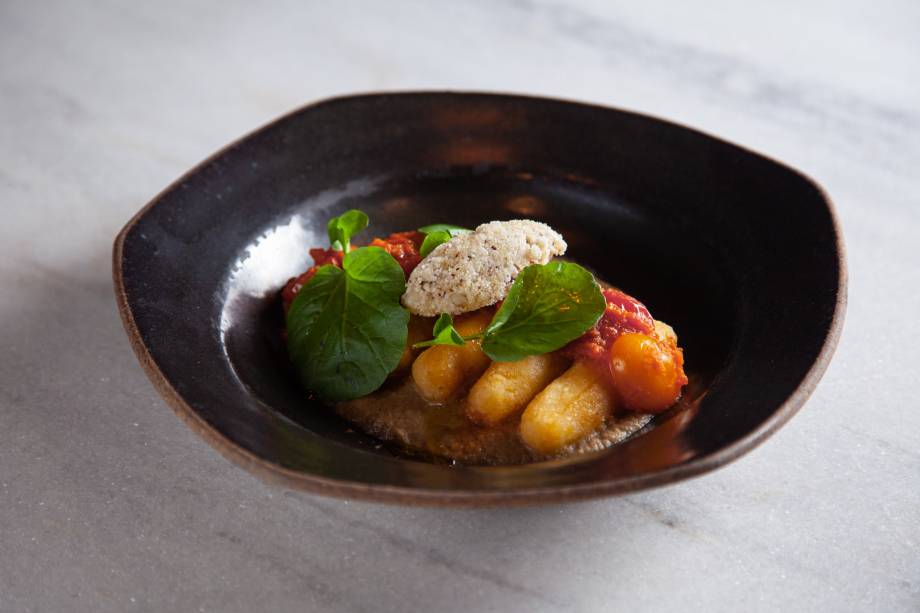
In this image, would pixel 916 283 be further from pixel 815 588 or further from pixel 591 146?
pixel 815 588

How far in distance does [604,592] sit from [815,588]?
301 millimetres

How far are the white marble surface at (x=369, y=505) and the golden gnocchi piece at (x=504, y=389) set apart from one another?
0.15 metres

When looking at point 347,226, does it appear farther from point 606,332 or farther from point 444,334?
point 606,332

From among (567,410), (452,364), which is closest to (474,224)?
(452,364)

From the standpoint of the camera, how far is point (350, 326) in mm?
1559

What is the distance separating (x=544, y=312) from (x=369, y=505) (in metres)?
0.39

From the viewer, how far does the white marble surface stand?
1374mm

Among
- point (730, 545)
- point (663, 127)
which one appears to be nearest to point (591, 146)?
point (663, 127)

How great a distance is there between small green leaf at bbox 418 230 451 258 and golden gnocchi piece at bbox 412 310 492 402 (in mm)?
151

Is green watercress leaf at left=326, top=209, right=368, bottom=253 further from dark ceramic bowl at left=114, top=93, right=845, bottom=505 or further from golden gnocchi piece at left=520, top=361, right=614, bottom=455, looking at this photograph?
golden gnocchi piece at left=520, top=361, right=614, bottom=455

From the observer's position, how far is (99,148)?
243 centimetres

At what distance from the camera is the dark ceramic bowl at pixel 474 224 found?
1.28 m

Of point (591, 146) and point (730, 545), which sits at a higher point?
point (591, 146)

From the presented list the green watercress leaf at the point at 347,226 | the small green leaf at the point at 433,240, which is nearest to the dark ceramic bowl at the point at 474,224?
the green watercress leaf at the point at 347,226
